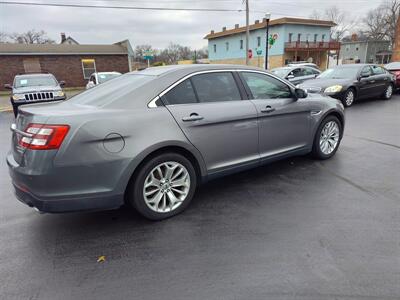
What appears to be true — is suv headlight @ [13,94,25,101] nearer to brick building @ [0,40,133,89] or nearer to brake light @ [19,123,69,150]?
brake light @ [19,123,69,150]

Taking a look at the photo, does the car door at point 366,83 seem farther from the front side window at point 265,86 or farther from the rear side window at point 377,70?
the front side window at point 265,86

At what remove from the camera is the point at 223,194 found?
12.4 feet

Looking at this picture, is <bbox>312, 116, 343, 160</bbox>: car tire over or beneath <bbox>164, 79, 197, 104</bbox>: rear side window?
beneath

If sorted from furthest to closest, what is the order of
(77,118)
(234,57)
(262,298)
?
(234,57), (77,118), (262,298)

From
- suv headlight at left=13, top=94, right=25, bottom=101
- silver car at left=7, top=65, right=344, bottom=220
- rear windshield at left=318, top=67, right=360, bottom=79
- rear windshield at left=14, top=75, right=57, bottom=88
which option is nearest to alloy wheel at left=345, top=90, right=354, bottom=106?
rear windshield at left=318, top=67, right=360, bottom=79

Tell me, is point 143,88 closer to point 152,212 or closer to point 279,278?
point 152,212

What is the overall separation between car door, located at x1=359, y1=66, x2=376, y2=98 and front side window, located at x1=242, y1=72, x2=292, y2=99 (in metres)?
7.69

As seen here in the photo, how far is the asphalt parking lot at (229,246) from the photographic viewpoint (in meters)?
2.20

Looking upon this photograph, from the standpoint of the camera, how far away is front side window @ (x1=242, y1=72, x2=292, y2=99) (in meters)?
3.80

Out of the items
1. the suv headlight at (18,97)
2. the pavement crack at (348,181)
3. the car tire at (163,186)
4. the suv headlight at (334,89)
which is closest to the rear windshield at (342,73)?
the suv headlight at (334,89)

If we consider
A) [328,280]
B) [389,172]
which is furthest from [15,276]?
[389,172]

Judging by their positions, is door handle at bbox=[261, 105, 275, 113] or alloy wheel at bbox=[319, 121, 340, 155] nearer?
door handle at bbox=[261, 105, 275, 113]

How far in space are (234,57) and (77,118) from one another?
4805 centimetres

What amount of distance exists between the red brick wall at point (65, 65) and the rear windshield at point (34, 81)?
42.9 ft
